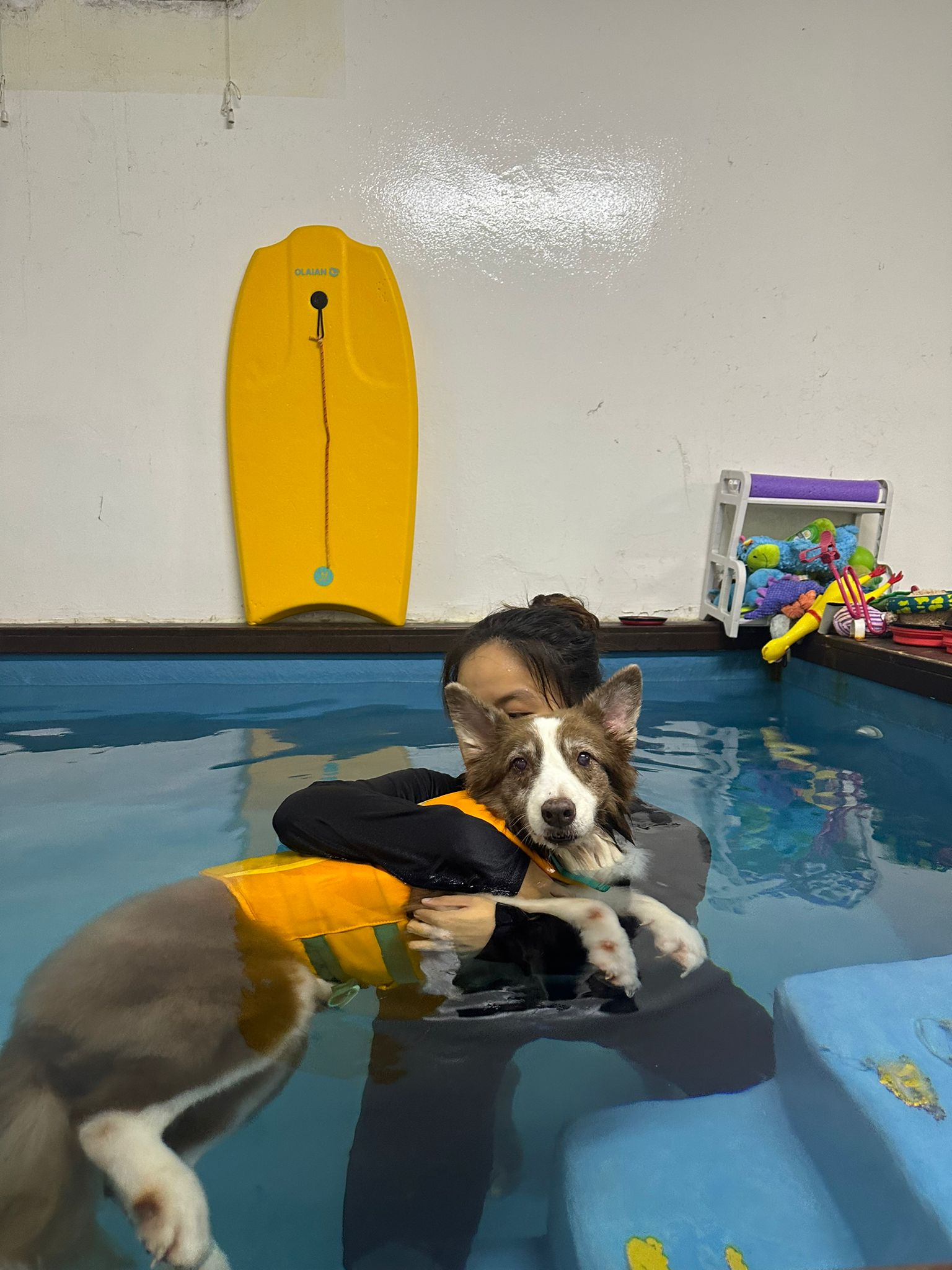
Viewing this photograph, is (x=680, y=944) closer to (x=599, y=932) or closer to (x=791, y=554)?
(x=599, y=932)

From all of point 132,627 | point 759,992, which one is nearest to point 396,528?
point 132,627

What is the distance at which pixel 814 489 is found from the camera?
17.1ft

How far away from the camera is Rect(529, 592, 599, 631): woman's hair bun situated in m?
2.36

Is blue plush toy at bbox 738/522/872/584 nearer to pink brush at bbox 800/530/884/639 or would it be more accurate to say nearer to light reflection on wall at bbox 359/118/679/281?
pink brush at bbox 800/530/884/639

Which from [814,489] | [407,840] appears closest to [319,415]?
[814,489]

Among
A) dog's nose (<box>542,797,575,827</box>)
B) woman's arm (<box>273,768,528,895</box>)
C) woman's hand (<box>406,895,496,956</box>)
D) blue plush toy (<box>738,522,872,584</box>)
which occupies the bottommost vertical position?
woman's hand (<box>406,895,496,956</box>)

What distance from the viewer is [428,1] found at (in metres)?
5.05

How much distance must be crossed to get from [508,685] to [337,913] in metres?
0.71

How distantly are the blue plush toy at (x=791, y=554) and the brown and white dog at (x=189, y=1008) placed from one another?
3418 millimetres

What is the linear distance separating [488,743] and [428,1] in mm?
4887

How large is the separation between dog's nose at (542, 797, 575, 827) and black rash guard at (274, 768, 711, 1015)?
11cm

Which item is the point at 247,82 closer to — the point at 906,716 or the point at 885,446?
the point at 885,446

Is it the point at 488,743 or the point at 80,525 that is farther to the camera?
the point at 80,525

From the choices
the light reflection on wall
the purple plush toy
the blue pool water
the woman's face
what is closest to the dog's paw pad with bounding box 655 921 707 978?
the blue pool water
